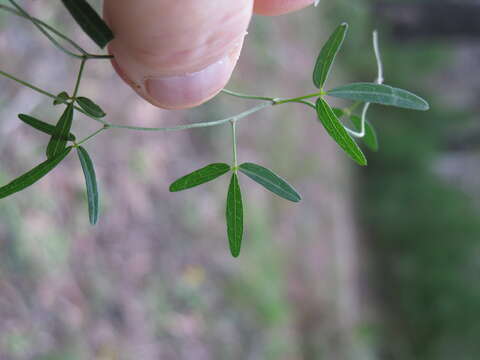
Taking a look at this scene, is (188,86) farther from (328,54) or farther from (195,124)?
(328,54)

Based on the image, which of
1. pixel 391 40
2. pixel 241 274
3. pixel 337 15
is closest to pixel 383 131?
pixel 391 40

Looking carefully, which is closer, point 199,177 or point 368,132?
point 199,177

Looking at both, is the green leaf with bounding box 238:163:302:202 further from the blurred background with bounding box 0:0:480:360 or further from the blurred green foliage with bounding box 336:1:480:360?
the blurred green foliage with bounding box 336:1:480:360

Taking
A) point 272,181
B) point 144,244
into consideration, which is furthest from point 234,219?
point 144,244

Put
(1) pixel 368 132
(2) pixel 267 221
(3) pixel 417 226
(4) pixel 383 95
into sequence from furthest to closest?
(3) pixel 417 226
(2) pixel 267 221
(1) pixel 368 132
(4) pixel 383 95

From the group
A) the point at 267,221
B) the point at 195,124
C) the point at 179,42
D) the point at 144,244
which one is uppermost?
the point at 179,42

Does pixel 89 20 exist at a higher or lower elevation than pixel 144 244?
higher
